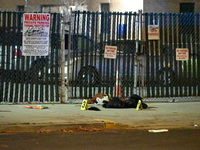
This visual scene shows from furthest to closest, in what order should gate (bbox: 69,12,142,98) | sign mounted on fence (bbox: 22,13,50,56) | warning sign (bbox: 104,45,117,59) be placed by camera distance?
warning sign (bbox: 104,45,117,59)
gate (bbox: 69,12,142,98)
sign mounted on fence (bbox: 22,13,50,56)

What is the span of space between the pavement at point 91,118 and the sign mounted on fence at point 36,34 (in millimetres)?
1541

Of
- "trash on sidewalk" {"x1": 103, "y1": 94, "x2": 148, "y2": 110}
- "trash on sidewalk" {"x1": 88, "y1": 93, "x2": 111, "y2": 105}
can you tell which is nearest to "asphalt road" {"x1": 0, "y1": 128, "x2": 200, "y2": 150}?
"trash on sidewalk" {"x1": 103, "y1": 94, "x2": 148, "y2": 110}

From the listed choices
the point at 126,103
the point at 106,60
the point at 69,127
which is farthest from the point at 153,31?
the point at 69,127

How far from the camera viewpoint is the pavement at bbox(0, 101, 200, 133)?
7406mm

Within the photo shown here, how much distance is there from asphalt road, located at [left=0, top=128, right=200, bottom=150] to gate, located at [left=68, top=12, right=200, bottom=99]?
140 inches

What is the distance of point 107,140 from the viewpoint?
6.36 meters

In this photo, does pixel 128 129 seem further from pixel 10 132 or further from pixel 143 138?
pixel 10 132

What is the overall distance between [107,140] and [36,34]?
5.06 meters

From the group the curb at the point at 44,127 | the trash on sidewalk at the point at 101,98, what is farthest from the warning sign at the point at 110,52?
the curb at the point at 44,127

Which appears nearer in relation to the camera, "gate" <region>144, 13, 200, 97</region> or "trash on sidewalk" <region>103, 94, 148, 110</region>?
"trash on sidewalk" <region>103, 94, 148, 110</region>

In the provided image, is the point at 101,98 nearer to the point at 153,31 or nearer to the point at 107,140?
the point at 153,31

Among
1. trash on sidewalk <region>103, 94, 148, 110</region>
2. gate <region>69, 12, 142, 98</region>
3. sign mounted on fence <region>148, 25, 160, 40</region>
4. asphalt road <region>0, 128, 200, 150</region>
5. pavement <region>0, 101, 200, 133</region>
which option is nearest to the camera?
asphalt road <region>0, 128, 200, 150</region>

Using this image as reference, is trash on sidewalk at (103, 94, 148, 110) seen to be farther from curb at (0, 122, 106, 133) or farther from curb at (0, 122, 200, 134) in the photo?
curb at (0, 122, 106, 133)

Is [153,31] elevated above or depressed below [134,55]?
above
